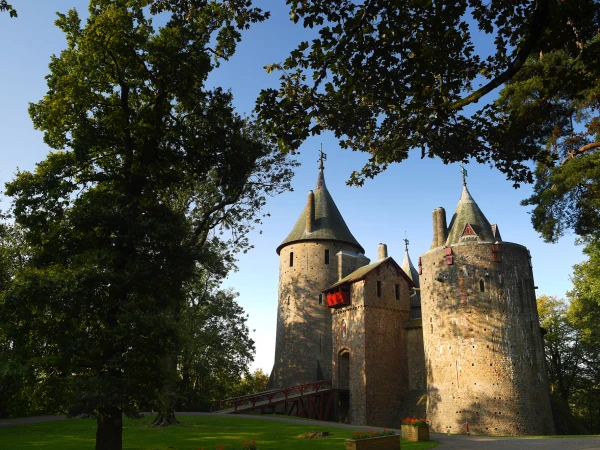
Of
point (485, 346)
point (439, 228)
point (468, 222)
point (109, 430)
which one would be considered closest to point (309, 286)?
point (439, 228)

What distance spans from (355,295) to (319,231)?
7.51m

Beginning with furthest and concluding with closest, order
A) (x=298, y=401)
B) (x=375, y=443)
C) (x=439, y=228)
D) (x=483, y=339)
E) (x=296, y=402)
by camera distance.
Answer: (x=296, y=402)
(x=298, y=401)
(x=439, y=228)
(x=483, y=339)
(x=375, y=443)

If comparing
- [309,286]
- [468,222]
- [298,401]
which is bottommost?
[298,401]

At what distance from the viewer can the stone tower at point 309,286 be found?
34.8 m

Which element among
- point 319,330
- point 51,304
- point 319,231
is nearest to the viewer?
point 51,304

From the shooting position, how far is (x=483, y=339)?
25391mm

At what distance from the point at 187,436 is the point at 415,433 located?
861cm

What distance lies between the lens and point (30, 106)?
14266 millimetres

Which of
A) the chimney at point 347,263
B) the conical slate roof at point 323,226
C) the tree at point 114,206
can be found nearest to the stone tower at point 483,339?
the chimney at point 347,263

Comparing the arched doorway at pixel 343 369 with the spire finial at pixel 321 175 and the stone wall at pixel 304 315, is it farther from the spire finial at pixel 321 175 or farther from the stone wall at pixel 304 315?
the spire finial at pixel 321 175

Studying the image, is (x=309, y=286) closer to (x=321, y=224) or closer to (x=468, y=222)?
(x=321, y=224)

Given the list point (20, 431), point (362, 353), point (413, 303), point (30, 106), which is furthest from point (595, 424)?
point (30, 106)

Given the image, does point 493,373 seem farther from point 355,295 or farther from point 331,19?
point 331,19

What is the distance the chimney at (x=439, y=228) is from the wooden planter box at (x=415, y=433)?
1406 centimetres
